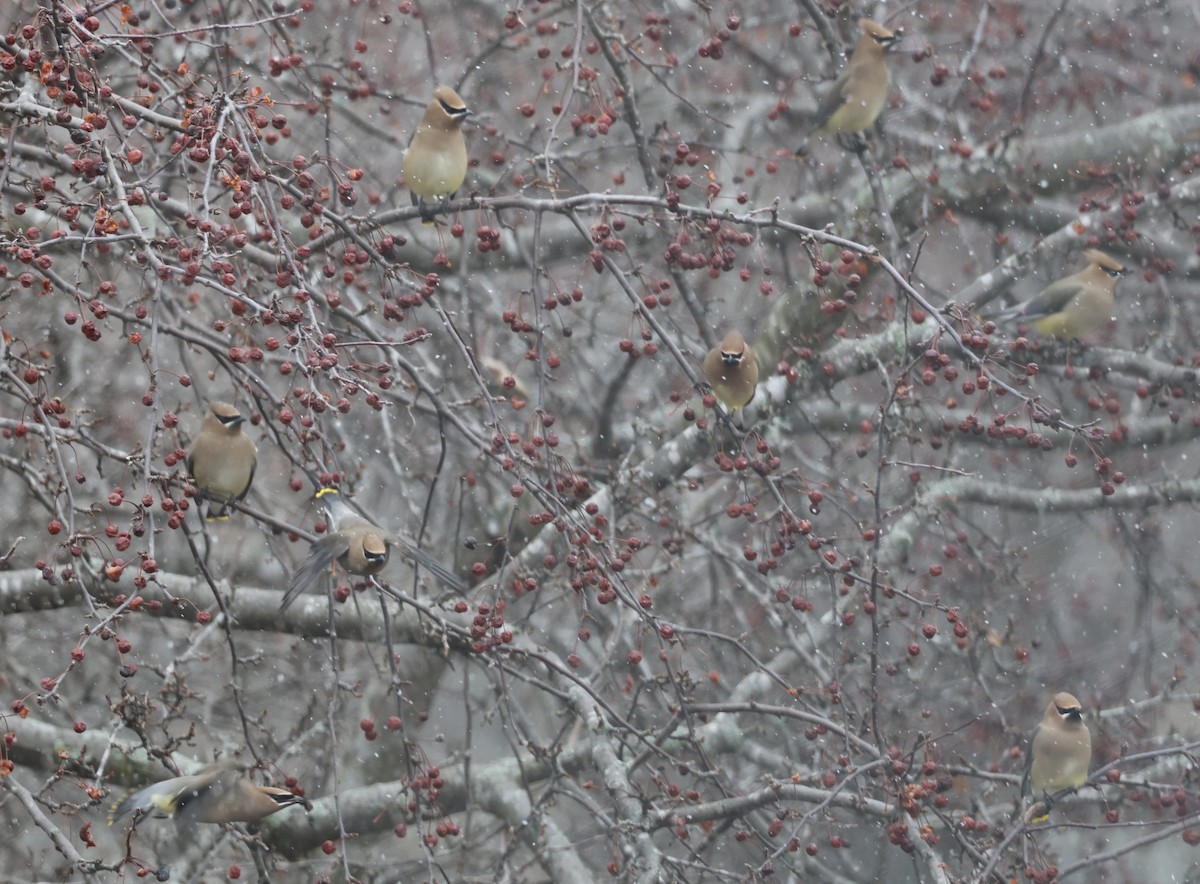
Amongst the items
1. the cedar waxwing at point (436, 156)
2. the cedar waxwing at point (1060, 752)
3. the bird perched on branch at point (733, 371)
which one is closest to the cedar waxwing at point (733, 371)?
the bird perched on branch at point (733, 371)

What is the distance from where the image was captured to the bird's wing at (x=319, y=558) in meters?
3.31

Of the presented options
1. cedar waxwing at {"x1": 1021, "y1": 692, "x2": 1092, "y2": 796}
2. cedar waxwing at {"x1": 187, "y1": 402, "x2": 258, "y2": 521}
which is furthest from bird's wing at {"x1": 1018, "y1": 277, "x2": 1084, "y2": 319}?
cedar waxwing at {"x1": 187, "y1": 402, "x2": 258, "y2": 521}

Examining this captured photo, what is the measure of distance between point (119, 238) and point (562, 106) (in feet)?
5.54

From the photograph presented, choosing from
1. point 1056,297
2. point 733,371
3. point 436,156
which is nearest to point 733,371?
point 733,371

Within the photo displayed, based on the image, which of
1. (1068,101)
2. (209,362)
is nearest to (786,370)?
(1068,101)

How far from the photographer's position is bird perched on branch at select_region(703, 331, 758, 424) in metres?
4.35

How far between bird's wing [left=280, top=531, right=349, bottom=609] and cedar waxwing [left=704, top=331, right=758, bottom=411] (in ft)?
4.51

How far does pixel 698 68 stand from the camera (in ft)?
26.8

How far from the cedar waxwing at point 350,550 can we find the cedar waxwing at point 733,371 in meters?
1.19

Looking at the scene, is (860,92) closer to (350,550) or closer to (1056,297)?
(1056,297)

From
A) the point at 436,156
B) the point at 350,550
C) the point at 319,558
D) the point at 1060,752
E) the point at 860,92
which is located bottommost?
the point at 1060,752

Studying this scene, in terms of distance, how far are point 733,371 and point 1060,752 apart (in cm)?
169

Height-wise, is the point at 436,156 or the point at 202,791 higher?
the point at 436,156

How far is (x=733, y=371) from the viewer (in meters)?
4.39
